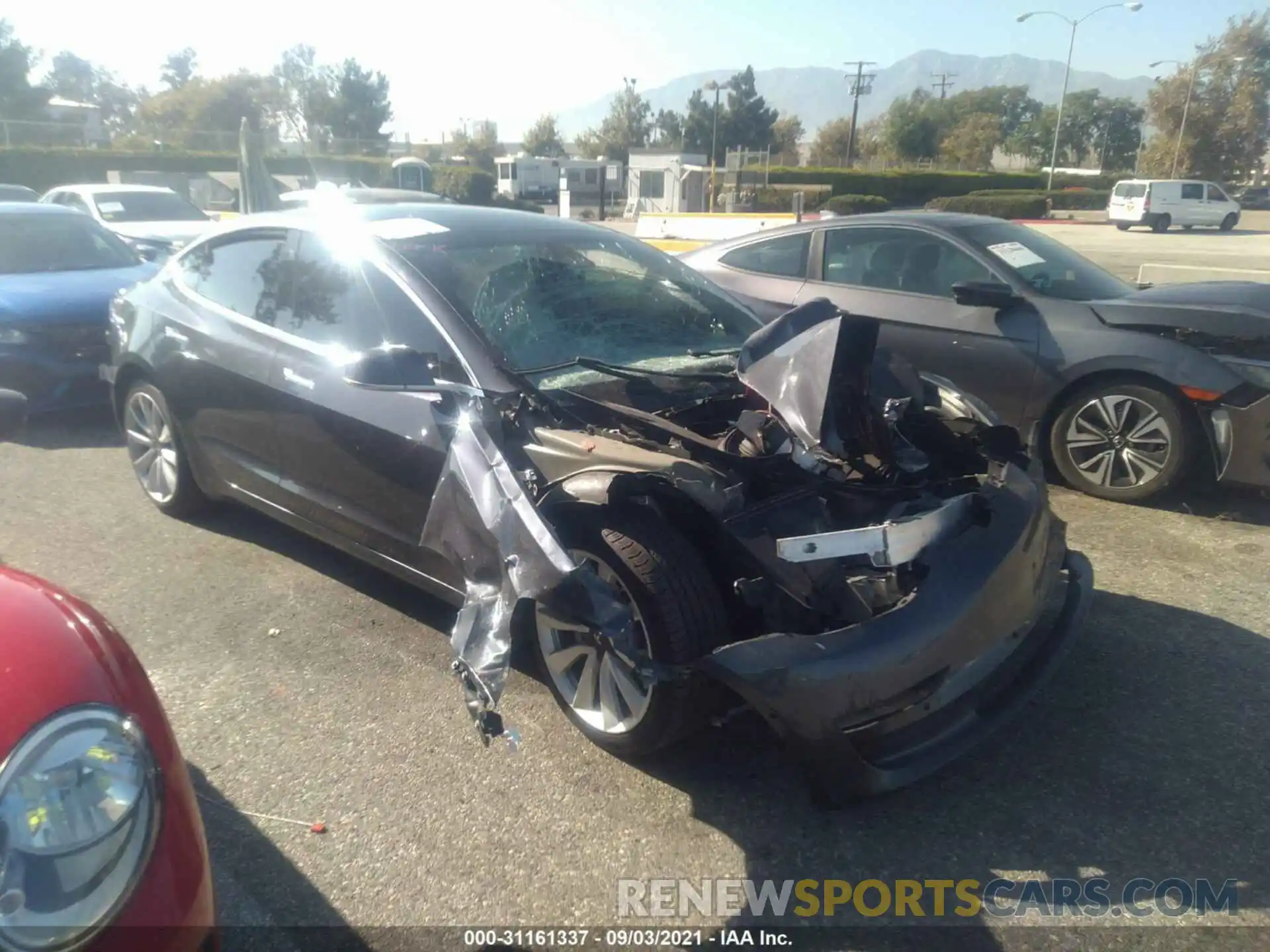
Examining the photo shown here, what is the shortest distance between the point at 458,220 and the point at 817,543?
2429 millimetres

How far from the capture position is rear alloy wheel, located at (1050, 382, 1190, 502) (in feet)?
16.6

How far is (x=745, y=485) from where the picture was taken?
9.53ft

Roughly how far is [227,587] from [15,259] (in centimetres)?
503

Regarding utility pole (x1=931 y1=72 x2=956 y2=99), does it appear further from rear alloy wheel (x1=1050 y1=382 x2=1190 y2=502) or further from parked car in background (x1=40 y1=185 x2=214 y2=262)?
rear alloy wheel (x1=1050 y1=382 x2=1190 y2=502)

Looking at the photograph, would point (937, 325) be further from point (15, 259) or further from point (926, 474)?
point (15, 259)

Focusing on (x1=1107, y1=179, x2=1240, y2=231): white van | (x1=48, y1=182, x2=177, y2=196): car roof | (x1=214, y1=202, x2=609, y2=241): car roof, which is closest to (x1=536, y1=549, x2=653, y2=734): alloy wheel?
(x1=214, y1=202, x2=609, y2=241): car roof

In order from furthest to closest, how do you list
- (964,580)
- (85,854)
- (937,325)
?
(937,325)
(964,580)
(85,854)

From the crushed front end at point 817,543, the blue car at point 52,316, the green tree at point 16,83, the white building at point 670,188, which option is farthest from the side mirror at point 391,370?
the green tree at point 16,83

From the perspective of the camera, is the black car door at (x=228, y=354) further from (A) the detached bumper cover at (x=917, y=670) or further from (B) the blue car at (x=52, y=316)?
(A) the detached bumper cover at (x=917, y=670)

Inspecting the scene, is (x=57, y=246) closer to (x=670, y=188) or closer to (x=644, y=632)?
(x=644, y=632)

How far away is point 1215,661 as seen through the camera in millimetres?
3576

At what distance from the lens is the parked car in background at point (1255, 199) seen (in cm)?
5212

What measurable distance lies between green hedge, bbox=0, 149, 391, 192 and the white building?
10591mm

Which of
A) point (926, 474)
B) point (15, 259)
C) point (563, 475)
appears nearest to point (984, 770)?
point (926, 474)
